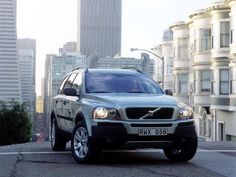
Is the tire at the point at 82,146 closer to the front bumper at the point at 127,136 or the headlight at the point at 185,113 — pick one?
the front bumper at the point at 127,136

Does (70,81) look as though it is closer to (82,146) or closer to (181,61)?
(82,146)

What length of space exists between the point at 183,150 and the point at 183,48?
35221 mm

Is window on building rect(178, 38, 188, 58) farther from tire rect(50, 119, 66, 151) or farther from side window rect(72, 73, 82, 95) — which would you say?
side window rect(72, 73, 82, 95)

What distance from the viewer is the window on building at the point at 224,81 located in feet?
109

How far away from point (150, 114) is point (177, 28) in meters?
36.7

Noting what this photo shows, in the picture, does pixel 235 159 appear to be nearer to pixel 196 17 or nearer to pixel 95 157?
pixel 95 157

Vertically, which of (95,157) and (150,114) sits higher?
(150,114)

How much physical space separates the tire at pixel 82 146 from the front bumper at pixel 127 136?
225 mm

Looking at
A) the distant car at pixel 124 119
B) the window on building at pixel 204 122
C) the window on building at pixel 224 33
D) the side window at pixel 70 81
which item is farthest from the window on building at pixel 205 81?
the distant car at pixel 124 119

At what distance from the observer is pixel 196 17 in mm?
38438

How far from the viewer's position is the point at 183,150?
1014 centimetres

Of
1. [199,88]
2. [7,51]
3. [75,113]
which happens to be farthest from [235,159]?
[7,51]

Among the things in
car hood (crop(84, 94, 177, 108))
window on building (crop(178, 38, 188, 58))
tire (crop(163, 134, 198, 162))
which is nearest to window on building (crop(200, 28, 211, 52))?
window on building (crop(178, 38, 188, 58))

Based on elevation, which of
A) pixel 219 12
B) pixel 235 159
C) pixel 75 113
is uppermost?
pixel 219 12
